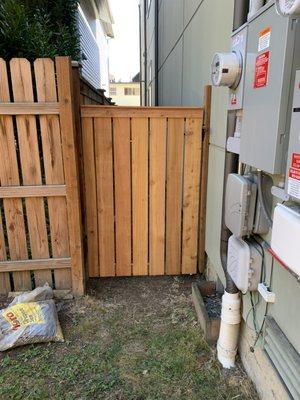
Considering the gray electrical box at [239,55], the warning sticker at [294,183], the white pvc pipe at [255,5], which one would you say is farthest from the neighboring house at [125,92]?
the warning sticker at [294,183]

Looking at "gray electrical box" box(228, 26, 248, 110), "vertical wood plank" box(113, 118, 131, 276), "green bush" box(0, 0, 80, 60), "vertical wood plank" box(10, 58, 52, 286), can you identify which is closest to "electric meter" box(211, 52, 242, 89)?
"gray electrical box" box(228, 26, 248, 110)

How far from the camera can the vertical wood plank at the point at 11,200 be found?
243cm

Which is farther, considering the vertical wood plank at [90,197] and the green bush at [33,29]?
the green bush at [33,29]

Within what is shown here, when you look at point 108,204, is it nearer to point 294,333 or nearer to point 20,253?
point 20,253

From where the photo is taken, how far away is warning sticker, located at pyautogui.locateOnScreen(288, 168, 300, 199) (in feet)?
3.65

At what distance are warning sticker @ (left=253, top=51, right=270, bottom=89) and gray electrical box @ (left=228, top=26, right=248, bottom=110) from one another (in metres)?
0.19

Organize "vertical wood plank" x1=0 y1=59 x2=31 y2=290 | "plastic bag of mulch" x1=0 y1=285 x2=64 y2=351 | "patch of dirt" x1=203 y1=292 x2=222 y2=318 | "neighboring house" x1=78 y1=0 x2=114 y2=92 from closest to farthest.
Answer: "plastic bag of mulch" x1=0 y1=285 x2=64 y2=351
"patch of dirt" x1=203 y1=292 x2=222 y2=318
"vertical wood plank" x1=0 y1=59 x2=31 y2=290
"neighboring house" x1=78 y1=0 x2=114 y2=92

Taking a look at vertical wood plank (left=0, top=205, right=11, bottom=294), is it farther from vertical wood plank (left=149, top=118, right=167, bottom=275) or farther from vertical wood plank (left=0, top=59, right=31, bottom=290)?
vertical wood plank (left=149, top=118, right=167, bottom=275)

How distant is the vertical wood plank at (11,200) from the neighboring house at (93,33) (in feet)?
18.4

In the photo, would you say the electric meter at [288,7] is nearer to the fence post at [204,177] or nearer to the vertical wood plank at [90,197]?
the fence post at [204,177]

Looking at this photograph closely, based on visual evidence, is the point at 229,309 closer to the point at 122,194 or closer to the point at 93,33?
the point at 122,194

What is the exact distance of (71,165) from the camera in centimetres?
253

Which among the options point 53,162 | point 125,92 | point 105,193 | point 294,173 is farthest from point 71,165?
point 125,92

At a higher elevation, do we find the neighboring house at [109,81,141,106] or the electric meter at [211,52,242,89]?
the neighboring house at [109,81,141,106]
